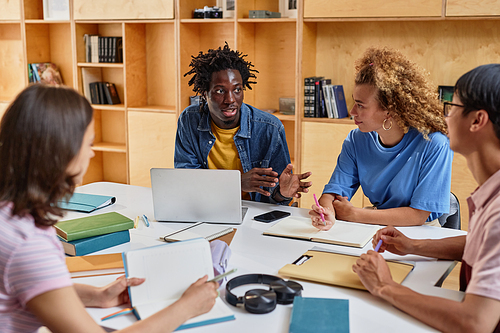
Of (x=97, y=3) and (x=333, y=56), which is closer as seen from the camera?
(x=333, y=56)

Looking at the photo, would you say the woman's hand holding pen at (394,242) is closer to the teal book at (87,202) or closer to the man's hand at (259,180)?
the man's hand at (259,180)

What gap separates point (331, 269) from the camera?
136 centimetres

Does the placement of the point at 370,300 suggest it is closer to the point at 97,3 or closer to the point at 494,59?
the point at 494,59

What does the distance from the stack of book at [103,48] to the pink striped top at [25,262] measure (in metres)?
3.30

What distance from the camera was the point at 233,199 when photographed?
182 cm

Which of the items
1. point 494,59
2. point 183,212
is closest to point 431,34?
point 494,59

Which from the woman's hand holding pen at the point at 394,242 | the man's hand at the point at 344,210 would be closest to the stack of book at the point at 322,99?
the man's hand at the point at 344,210

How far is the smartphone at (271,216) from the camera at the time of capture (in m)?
1.87

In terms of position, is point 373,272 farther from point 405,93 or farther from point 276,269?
point 405,93

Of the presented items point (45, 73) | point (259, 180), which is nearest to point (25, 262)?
point (259, 180)

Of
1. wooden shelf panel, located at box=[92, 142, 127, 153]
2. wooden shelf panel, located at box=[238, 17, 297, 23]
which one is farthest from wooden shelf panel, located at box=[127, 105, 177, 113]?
wooden shelf panel, located at box=[238, 17, 297, 23]

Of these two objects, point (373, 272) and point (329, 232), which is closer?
point (373, 272)

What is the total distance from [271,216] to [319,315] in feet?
2.69

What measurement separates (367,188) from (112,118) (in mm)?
3019
